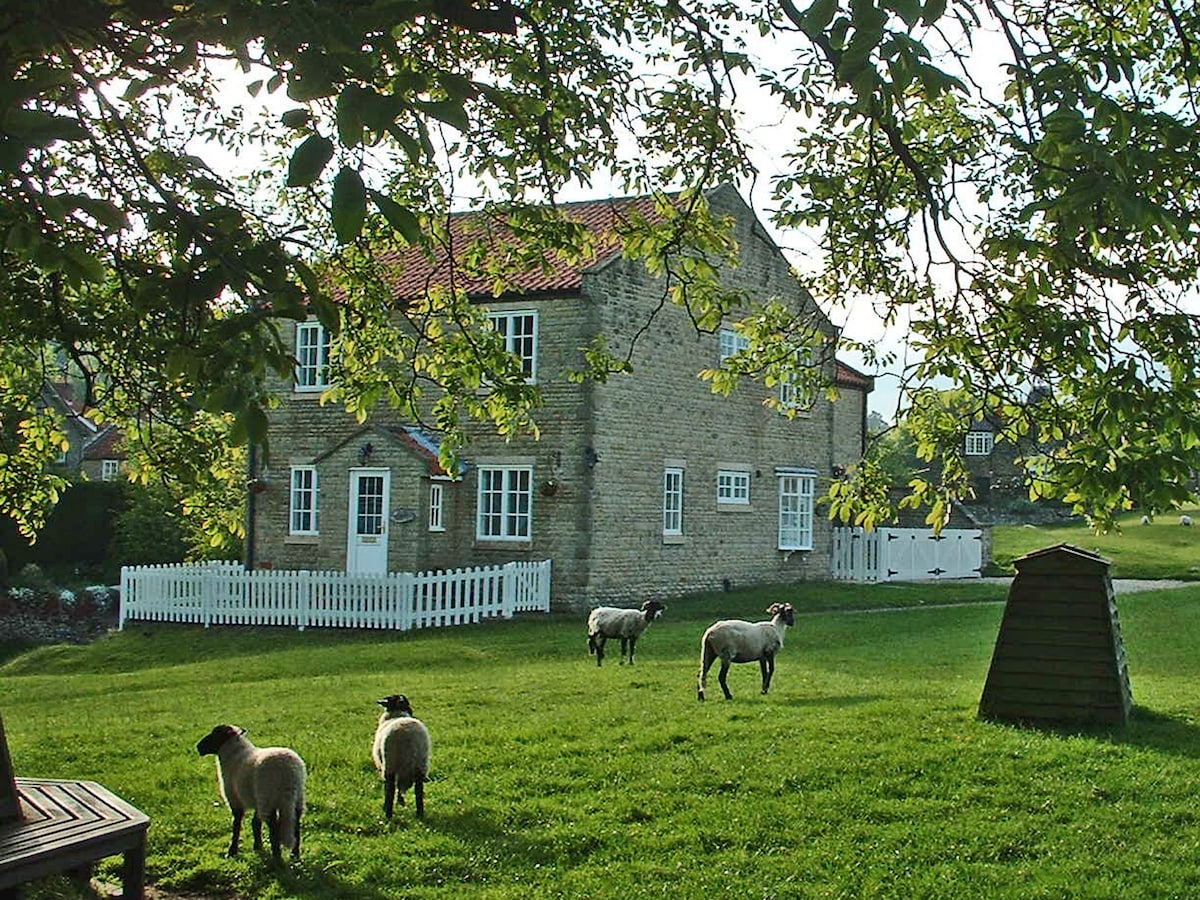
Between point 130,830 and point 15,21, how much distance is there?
3.97m

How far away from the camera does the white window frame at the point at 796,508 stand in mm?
32875

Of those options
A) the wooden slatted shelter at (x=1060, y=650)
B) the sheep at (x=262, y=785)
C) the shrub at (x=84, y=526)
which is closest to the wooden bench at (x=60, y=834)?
the sheep at (x=262, y=785)

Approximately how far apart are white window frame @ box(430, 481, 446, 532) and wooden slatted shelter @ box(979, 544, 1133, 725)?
55.0ft

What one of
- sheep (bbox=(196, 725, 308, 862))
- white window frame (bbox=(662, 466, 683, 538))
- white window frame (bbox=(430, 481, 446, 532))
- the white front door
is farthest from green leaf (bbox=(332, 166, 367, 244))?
white window frame (bbox=(662, 466, 683, 538))

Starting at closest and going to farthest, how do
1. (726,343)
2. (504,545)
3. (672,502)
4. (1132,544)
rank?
(504,545) < (672,502) < (726,343) < (1132,544)

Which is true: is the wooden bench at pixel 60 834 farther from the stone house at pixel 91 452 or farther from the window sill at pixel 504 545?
the stone house at pixel 91 452

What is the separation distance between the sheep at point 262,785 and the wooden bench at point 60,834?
766mm

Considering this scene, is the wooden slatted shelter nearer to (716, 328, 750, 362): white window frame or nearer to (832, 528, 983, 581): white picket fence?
(716, 328, 750, 362): white window frame

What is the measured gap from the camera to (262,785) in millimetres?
7496

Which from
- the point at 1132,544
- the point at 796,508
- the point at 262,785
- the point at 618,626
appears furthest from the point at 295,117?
the point at 1132,544

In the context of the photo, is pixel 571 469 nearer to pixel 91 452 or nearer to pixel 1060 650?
pixel 1060 650

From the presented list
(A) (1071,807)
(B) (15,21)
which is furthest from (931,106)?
(B) (15,21)

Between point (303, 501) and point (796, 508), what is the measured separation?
1278 cm

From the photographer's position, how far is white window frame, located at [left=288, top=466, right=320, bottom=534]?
28.8 m
